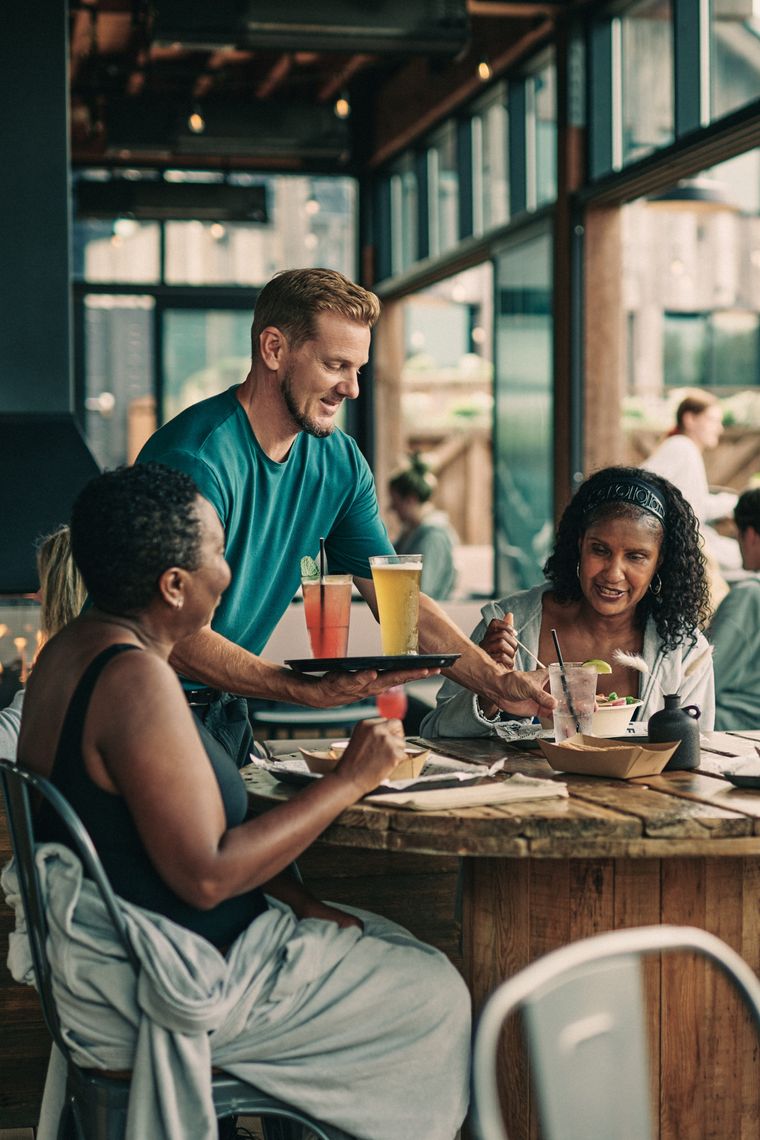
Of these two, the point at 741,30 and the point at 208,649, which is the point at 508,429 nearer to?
the point at 741,30

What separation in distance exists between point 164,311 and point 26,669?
6476 mm

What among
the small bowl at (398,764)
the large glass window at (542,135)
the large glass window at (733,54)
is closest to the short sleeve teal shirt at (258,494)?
the small bowl at (398,764)

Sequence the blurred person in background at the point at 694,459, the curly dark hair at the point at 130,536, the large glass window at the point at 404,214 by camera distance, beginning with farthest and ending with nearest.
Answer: the large glass window at the point at 404,214 → the blurred person in background at the point at 694,459 → the curly dark hair at the point at 130,536

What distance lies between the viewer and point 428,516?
25.3 ft

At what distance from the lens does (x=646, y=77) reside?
6.18 meters

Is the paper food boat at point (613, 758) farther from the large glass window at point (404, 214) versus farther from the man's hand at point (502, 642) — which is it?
the large glass window at point (404, 214)

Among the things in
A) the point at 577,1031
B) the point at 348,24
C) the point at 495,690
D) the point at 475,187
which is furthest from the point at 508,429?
the point at 577,1031

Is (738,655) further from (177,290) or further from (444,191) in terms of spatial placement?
(177,290)

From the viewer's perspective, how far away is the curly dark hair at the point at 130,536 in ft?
6.27

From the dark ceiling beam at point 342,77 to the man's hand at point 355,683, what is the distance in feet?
23.9

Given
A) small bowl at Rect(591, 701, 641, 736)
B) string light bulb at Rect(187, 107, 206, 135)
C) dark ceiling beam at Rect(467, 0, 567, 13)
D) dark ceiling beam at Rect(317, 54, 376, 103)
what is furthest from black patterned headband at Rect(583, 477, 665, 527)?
dark ceiling beam at Rect(317, 54, 376, 103)

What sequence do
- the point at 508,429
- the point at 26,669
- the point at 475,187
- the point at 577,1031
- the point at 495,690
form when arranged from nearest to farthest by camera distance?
the point at 577,1031, the point at 495,690, the point at 26,669, the point at 508,429, the point at 475,187

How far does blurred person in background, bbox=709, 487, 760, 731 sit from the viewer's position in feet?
13.2

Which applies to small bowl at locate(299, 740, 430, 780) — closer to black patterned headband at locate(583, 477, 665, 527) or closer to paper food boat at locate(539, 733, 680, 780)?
paper food boat at locate(539, 733, 680, 780)
